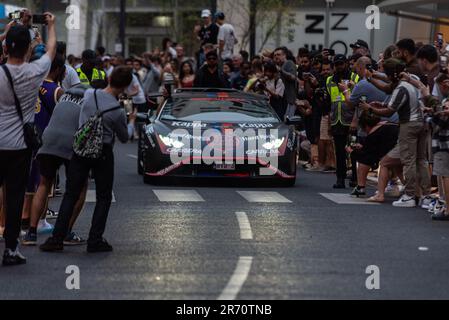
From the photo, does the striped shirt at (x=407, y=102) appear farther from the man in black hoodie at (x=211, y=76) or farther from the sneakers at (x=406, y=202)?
the man in black hoodie at (x=211, y=76)

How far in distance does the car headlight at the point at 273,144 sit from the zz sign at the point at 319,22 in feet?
82.5

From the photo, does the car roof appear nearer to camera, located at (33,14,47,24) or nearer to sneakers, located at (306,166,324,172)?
sneakers, located at (306,166,324,172)

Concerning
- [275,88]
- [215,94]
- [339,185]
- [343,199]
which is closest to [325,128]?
[275,88]

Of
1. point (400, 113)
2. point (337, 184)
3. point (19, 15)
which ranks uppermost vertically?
point (19, 15)

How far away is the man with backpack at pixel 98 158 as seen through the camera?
11.2m

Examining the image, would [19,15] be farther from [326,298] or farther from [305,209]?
[326,298]

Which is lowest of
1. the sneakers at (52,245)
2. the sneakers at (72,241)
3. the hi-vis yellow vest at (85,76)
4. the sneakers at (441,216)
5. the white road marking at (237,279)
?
the sneakers at (441,216)

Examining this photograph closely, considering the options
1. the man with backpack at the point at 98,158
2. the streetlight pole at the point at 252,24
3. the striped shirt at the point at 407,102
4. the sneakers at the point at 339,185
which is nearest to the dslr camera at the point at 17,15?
the man with backpack at the point at 98,158

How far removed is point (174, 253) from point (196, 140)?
681 centimetres

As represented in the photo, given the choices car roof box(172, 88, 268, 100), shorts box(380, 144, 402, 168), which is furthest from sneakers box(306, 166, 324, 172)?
shorts box(380, 144, 402, 168)

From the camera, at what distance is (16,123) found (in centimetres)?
1058

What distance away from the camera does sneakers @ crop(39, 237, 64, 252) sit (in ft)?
37.0
